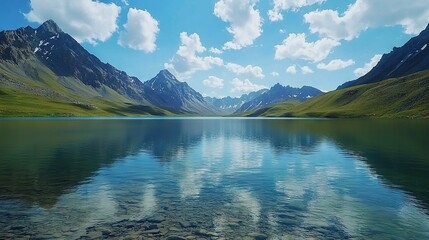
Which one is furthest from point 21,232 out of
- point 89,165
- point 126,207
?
point 89,165

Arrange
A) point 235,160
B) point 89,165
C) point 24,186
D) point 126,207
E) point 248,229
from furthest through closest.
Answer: point 235,160 → point 89,165 → point 24,186 → point 126,207 → point 248,229

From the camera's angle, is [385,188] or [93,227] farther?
[385,188]

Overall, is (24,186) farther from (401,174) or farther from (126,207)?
(401,174)

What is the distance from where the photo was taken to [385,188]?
30750mm

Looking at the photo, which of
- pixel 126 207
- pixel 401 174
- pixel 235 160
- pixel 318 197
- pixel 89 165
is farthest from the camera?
pixel 235 160

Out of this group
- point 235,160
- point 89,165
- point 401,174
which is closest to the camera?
point 401,174

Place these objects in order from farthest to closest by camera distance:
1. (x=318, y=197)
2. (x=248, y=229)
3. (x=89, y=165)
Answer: (x=89, y=165) → (x=318, y=197) → (x=248, y=229)

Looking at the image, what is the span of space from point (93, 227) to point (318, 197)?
1812 centimetres

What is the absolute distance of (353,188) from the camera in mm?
31125

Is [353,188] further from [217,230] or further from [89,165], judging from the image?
[89,165]

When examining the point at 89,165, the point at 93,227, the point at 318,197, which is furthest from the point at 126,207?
the point at 89,165

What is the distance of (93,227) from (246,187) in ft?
51.1

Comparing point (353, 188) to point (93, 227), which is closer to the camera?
point (93, 227)

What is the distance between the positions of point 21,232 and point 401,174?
37.8m
